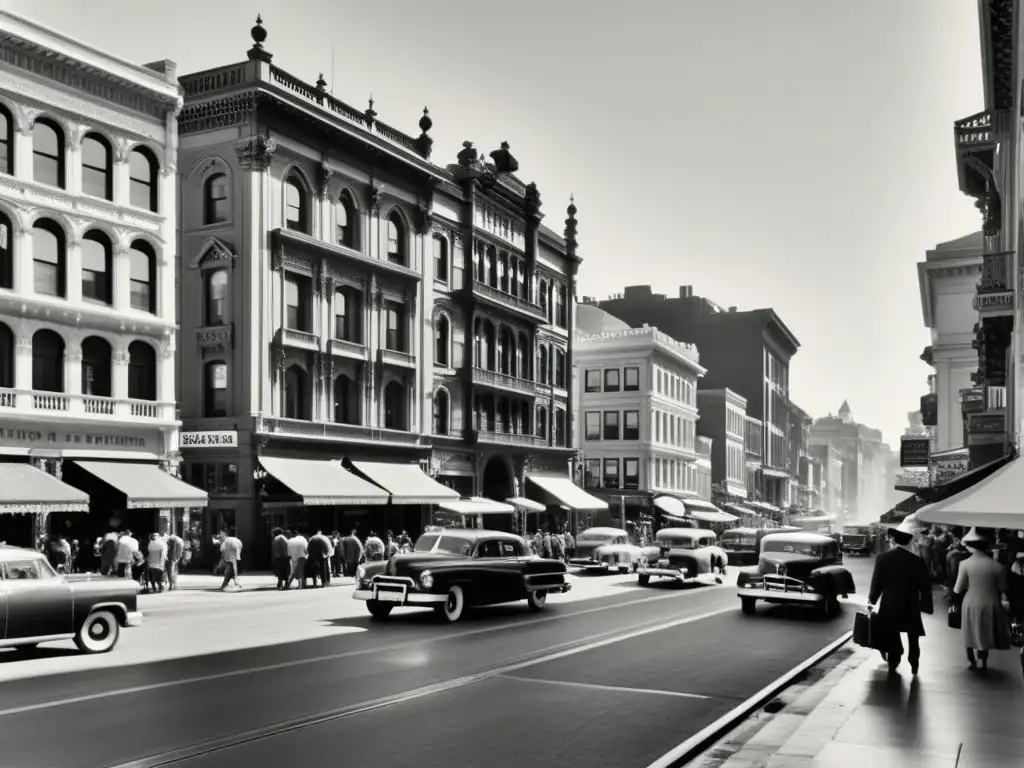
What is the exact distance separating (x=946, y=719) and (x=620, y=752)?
11.5 ft

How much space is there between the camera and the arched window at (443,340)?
49031 mm

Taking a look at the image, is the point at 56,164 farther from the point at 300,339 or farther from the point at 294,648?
the point at 294,648

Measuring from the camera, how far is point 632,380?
72812 mm

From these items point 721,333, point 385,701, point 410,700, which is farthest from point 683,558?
point 721,333

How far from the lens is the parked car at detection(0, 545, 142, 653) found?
46.8ft

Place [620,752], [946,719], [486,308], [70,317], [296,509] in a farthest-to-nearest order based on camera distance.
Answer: [486,308]
[296,509]
[70,317]
[946,719]
[620,752]

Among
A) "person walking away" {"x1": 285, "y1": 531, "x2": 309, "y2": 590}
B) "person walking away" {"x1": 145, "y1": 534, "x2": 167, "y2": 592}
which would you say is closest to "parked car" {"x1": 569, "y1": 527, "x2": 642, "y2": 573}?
"person walking away" {"x1": 285, "y1": 531, "x2": 309, "y2": 590}

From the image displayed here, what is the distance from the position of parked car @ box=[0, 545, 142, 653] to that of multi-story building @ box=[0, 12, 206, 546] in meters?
13.0

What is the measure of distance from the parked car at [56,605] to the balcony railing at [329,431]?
2113 cm

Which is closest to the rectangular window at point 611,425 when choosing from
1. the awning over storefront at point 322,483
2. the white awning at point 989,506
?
the awning over storefront at point 322,483

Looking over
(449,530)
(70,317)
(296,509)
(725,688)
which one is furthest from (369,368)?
(725,688)

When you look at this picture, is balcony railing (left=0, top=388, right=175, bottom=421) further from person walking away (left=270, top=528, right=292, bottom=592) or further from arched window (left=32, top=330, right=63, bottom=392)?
person walking away (left=270, top=528, right=292, bottom=592)

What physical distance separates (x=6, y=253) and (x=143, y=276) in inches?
188

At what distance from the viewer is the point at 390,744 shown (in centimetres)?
955
